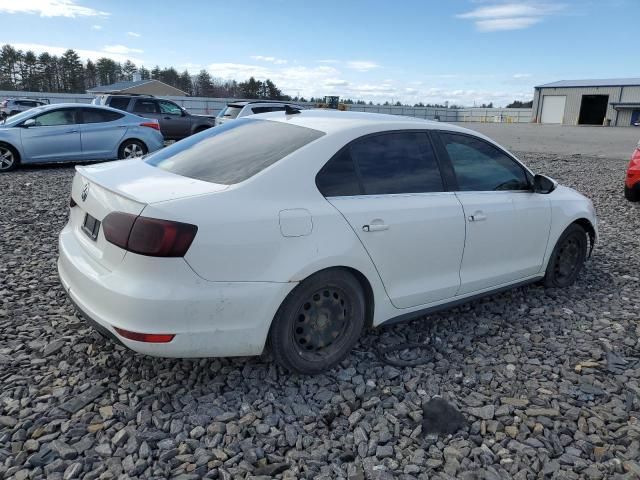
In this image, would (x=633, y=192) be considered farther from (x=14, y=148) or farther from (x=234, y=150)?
(x=14, y=148)

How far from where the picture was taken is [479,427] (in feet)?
9.11

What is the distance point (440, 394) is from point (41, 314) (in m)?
3.01

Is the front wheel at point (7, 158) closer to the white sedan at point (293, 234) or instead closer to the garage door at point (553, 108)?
the white sedan at point (293, 234)

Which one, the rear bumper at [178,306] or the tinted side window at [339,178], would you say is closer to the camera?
the rear bumper at [178,306]

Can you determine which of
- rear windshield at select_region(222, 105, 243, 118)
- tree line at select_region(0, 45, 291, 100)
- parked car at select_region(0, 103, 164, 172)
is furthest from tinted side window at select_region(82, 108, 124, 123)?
tree line at select_region(0, 45, 291, 100)

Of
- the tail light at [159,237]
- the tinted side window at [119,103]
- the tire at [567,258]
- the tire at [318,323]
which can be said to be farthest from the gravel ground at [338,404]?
the tinted side window at [119,103]

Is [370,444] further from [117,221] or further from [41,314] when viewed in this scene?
[41,314]

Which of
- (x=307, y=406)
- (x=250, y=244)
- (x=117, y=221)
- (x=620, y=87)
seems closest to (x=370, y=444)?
(x=307, y=406)

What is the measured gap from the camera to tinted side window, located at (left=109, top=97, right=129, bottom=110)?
16.2 metres

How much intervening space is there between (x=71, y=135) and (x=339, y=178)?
10.0 meters

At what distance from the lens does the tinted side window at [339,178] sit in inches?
120

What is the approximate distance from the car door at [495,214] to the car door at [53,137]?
9.94 metres

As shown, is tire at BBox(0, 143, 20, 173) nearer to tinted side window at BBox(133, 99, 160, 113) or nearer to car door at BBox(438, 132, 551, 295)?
tinted side window at BBox(133, 99, 160, 113)

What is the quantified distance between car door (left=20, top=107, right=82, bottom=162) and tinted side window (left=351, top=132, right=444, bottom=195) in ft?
32.4
